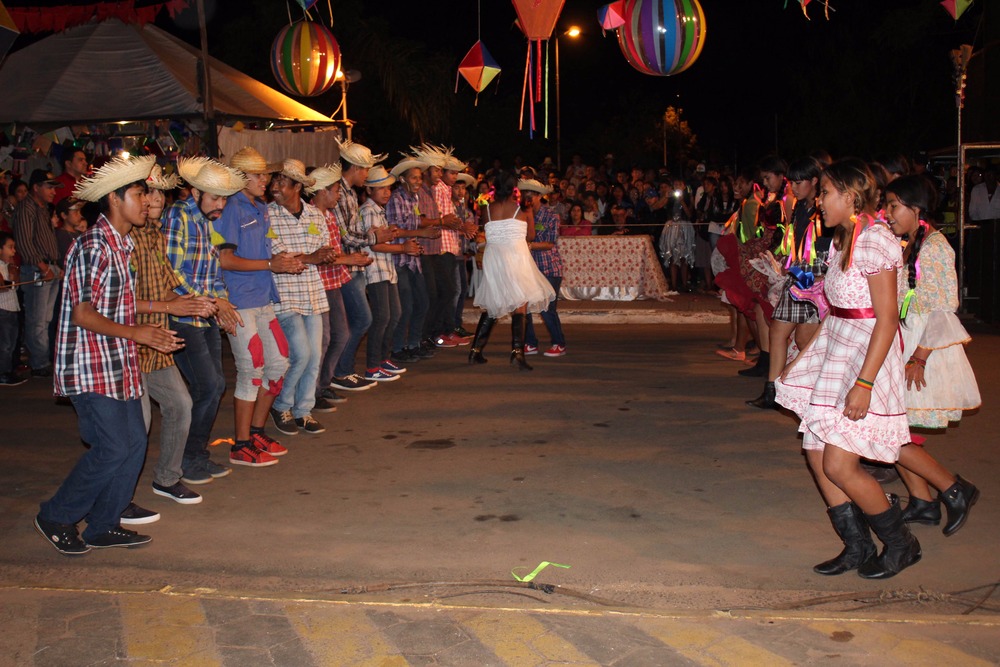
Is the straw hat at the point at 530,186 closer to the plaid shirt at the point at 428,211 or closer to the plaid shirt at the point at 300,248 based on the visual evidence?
the plaid shirt at the point at 428,211

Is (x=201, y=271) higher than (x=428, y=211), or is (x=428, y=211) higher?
(x=428, y=211)

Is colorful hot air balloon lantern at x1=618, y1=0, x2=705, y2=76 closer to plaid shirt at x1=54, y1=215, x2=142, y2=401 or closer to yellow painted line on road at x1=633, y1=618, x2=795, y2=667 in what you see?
plaid shirt at x1=54, y1=215, x2=142, y2=401

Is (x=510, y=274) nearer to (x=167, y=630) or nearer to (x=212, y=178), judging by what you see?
(x=212, y=178)

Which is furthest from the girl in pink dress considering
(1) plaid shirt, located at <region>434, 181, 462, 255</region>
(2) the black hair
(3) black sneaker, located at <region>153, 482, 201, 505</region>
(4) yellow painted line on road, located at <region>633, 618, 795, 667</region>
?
(1) plaid shirt, located at <region>434, 181, 462, 255</region>

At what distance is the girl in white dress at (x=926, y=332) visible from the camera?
210 inches

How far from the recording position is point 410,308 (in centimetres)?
1061

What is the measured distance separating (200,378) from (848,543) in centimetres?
378

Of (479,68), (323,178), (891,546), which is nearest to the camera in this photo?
Result: (891,546)

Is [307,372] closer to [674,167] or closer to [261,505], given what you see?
[261,505]

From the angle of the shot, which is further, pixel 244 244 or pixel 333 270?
pixel 333 270

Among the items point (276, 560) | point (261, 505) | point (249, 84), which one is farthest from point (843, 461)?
point (249, 84)

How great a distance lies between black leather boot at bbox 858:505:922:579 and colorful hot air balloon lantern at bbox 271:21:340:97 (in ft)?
36.9

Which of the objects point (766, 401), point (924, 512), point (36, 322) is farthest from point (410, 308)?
point (924, 512)

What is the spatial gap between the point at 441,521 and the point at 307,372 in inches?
93.1
